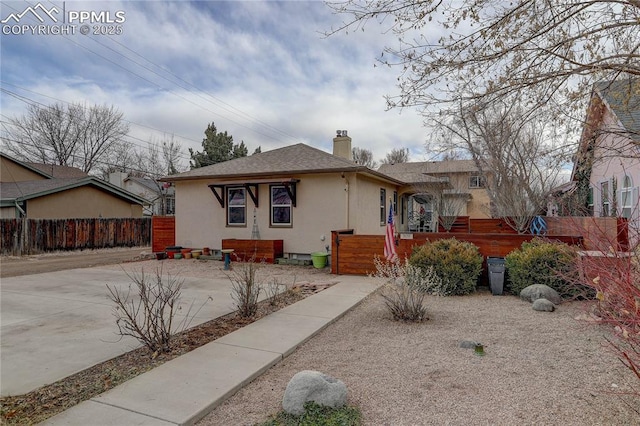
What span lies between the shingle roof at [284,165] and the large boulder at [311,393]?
802cm

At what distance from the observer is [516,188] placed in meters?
12.5

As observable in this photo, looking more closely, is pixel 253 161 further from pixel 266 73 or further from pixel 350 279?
pixel 350 279

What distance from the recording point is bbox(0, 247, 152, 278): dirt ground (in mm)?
11023

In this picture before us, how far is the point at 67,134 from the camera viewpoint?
31094 millimetres

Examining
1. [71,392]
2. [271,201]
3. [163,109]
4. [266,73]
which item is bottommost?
[71,392]

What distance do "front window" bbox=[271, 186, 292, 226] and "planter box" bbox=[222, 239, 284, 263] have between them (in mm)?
697

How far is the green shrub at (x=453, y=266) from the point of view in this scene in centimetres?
696

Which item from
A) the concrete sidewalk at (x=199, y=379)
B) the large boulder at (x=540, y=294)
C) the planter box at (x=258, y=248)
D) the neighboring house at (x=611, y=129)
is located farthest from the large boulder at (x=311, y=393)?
the planter box at (x=258, y=248)

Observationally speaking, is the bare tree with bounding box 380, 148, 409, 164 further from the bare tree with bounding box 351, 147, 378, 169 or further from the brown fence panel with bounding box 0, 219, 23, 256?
the brown fence panel with bounding box 0, 219, 23, 256

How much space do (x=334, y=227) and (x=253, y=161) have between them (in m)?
4.22

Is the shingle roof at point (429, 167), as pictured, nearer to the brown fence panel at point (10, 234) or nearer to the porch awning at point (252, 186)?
the porch awning at point (252, 186)

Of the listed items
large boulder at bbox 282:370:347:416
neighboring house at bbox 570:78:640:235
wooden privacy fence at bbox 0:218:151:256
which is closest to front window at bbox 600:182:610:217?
neighboring house at bbox 570:78:640:235

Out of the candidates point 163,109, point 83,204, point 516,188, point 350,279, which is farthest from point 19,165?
point 516,188

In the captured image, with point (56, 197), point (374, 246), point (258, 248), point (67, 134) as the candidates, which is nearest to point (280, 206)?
point (258, 248)
